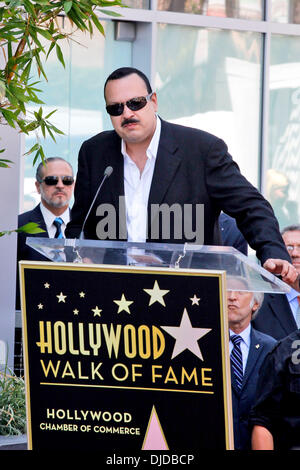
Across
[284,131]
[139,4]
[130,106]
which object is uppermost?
[139,4]

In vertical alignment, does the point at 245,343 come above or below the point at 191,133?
below

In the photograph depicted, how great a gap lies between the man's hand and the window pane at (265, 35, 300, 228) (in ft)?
17.8

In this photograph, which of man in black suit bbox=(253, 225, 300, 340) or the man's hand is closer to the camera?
the man's hand

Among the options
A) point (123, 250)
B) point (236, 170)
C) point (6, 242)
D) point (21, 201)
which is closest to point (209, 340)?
point (123, 250)

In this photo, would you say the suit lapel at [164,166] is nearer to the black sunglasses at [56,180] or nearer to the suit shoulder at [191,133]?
the suit shoulder at [191,133]

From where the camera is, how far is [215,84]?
8.38m

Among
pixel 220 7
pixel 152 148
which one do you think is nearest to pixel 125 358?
pixel 152 148

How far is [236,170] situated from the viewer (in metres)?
3.95

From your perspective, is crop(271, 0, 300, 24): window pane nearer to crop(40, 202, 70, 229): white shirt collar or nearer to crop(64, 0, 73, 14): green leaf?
crop(40, 202, 70, 229): white shirt collar

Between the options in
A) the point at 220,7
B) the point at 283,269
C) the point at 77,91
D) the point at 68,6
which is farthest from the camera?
the point at 220,7

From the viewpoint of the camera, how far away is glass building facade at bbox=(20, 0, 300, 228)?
7945 millimetres

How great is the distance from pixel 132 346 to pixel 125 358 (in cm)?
4

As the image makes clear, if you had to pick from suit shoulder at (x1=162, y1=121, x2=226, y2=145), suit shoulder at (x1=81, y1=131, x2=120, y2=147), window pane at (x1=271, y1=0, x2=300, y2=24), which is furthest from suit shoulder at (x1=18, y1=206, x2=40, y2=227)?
window pane at (x1=271, y1=0, x2=300, y2=24)

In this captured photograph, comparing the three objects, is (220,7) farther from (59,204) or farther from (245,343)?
(245,343)
